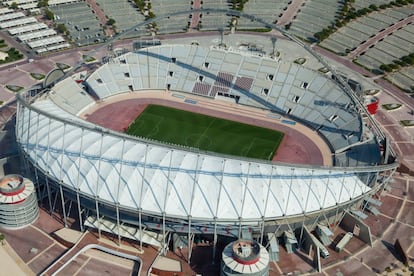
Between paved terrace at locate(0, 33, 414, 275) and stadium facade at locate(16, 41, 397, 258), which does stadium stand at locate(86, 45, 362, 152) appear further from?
paved terrace at locate(0, 33, 414, 275)

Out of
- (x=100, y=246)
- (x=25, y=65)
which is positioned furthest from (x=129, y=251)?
(x=25, y=65)

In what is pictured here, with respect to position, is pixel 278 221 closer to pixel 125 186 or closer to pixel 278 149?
pixel 125 186

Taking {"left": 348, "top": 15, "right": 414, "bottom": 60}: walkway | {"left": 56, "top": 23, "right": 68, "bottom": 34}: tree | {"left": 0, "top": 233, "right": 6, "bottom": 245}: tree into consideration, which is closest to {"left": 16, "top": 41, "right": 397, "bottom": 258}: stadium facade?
{"left": 0, "top": 233, "right": 6, "bottom": 245}: tree

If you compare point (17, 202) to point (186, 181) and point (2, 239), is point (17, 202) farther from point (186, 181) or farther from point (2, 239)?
point (186, 181)

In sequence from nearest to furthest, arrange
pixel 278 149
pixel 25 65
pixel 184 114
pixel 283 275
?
pixel 283 275
pixel 278 149
pixel 184 114
pixel 25 65

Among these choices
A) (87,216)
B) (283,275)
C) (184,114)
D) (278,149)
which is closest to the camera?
(283,275)

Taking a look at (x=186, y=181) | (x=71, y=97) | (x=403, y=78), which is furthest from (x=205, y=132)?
(x=403, y=78)
